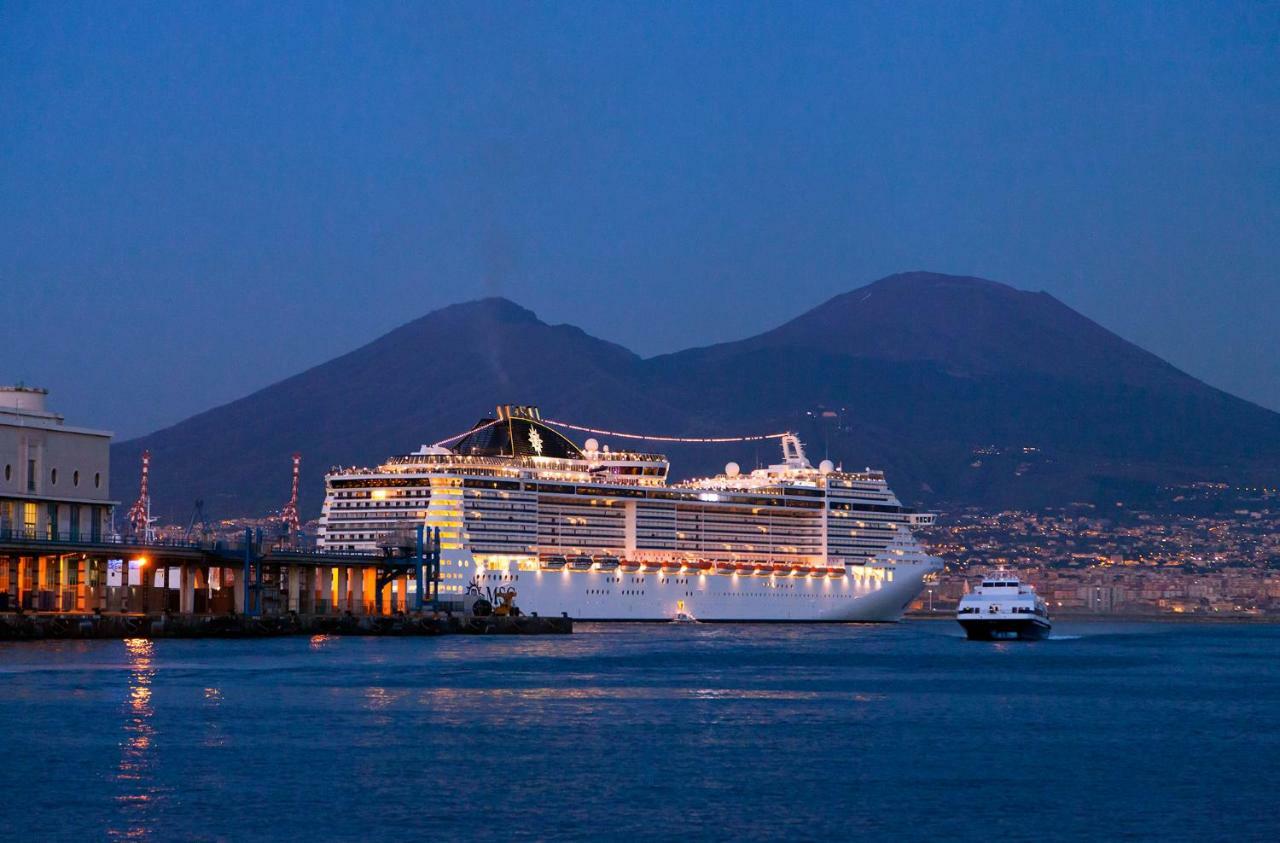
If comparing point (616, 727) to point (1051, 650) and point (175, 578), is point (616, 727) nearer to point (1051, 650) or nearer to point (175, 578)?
point (1051, 650)

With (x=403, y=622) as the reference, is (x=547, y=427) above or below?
above

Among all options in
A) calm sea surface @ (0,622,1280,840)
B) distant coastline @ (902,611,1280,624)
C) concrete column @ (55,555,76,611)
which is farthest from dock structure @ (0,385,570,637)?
distant coastline @ (902,611,1280,624)

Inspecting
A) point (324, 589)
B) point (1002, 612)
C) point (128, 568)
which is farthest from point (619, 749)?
point (324, 589)

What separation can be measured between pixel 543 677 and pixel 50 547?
27854mm

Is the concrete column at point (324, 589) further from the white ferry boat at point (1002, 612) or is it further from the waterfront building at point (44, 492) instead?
the white ferry boat at point (1002, 612)

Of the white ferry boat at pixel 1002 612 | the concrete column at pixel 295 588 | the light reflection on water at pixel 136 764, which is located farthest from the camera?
the concrete column at pixel 295 588

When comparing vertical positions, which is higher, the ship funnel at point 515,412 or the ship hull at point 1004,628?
the ship funnel at point 515,412

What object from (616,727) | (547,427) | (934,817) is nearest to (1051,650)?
(547,427)

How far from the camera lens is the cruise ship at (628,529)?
105000 mm

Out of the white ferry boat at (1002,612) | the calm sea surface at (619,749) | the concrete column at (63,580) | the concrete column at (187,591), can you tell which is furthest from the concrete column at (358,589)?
the calm sea surface at (619,749)

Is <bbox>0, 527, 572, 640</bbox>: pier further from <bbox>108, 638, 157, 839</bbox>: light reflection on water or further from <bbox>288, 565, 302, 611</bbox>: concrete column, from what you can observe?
<bbox>108, 638, 157, 839</bbox>: light reflection on water

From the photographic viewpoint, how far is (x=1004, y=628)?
309 feet

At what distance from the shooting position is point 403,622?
93000 millimetres

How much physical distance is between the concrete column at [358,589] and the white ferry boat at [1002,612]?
2949 cm
